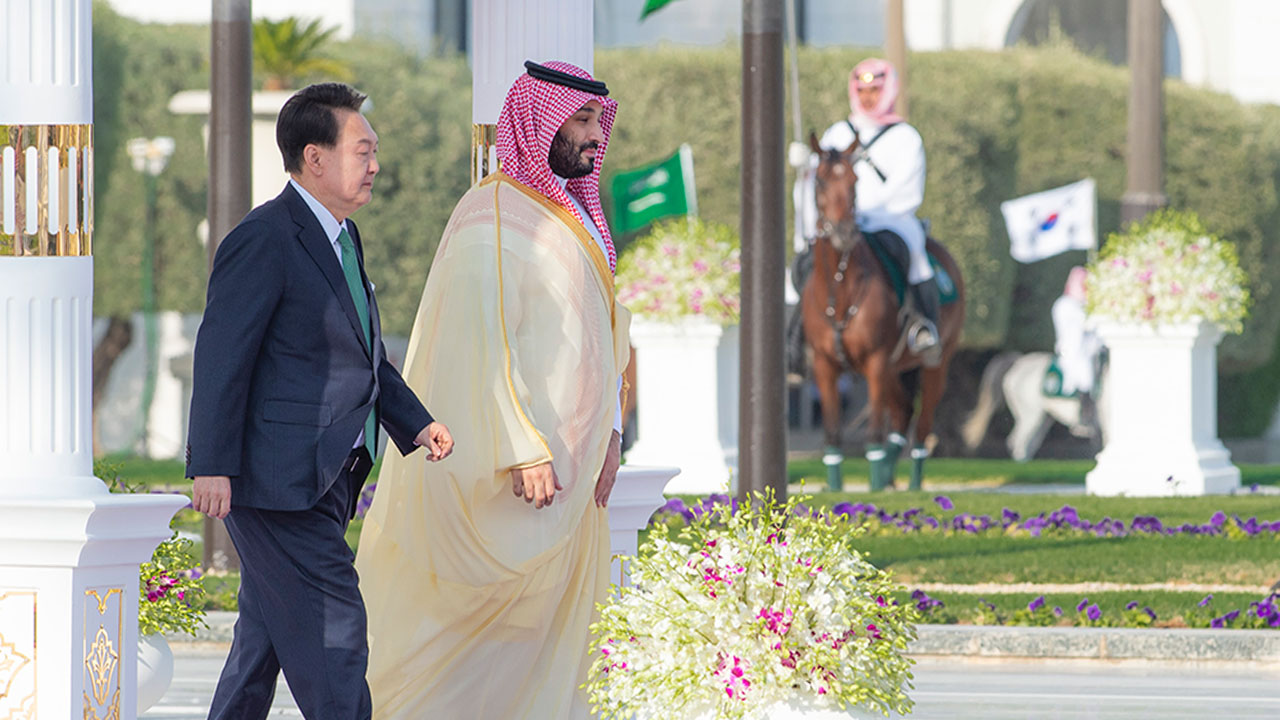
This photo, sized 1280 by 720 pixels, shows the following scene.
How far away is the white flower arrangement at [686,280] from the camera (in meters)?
17.1

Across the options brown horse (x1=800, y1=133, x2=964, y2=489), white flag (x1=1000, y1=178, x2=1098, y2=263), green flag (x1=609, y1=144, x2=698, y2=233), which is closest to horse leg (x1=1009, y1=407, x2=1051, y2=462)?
white flag (x1=1000, y1=178, x2=1098, y2=263)

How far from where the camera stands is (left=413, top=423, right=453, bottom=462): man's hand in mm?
5637

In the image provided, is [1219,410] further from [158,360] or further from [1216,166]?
[158,360]

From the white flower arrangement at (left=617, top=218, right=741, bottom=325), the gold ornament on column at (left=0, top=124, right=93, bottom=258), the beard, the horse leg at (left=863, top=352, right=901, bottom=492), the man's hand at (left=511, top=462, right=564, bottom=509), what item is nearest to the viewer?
the gold ornament on column at (left=0, top=124, right=93, bottom=258)

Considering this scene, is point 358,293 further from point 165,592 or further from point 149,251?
point 149,251

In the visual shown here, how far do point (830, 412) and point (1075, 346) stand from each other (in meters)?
8.08

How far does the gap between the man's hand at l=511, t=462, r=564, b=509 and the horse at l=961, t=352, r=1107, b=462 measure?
68.2 ft

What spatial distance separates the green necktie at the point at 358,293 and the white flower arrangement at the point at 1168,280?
12.6m

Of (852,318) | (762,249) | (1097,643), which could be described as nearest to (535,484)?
(1097,643)

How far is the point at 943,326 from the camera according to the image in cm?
1828

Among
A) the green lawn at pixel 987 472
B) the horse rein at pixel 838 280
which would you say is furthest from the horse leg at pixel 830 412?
the green lawn at pixel 987 472

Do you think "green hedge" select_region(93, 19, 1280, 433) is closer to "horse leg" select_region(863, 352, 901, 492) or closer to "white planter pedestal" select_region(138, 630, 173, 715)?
"horse leg" select_region(863, 352, 901, 492)

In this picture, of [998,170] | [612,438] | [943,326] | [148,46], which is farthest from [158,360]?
[612,438]

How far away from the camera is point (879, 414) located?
17734 mm
